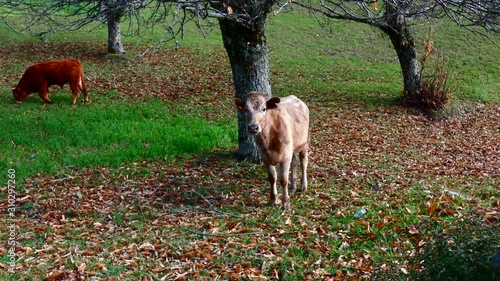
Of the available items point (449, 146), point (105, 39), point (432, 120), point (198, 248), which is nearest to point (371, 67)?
point (432, 120)

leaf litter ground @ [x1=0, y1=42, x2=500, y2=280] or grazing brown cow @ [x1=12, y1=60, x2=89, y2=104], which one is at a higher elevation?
grazing brown cow @ [x1=12, y1=60, x2=89, y2=104]

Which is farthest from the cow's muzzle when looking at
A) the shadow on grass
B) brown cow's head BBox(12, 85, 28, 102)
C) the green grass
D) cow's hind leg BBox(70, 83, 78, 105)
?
brown cow's head BBox(12, 85, 28, 102)

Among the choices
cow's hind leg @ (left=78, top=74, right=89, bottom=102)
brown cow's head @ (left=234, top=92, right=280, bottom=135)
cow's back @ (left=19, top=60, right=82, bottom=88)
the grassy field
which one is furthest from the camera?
cow's hind leg @ (left=78, top=74, right=89, bottom=102)

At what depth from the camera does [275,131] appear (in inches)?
292

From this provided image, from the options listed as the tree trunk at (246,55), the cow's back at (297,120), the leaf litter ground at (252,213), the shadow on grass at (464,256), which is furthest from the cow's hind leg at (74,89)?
the shadow on grass at (464,256)

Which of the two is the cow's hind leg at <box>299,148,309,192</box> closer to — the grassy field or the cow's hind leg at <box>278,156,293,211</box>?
the grassy field

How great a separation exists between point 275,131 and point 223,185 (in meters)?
1.50

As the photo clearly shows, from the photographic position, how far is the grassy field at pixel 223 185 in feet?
18.5

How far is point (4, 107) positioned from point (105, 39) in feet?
30.4

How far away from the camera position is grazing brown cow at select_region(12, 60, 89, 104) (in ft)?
44.1

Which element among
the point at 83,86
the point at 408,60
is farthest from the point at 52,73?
the point at 408,60

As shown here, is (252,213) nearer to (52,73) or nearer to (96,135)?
(96,135)

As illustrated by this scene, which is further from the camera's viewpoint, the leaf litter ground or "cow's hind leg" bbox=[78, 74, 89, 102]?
"cow's hind leg" bbox=[78, 74, 89, 102]

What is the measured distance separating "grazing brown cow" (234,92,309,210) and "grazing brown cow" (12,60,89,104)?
746cm
